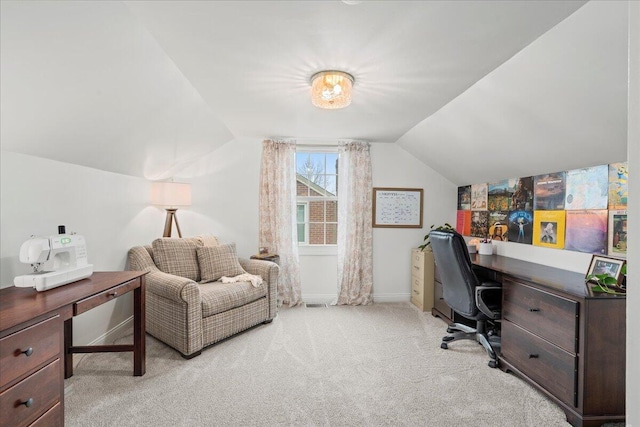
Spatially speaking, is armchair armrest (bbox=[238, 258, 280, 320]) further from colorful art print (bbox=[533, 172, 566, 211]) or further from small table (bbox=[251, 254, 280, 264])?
colorful art print (bbox=[533, 172, 566, 211])

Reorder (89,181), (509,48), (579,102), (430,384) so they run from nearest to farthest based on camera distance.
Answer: (509,48) → (579,102) → (430,384) → (89,181)

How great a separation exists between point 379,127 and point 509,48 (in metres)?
1.79

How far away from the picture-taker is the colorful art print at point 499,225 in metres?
3.46

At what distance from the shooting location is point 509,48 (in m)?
1.84

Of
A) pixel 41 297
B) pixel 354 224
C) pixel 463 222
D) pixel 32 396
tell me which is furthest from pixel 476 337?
pixel 41 297

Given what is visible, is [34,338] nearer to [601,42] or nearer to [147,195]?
[147,195]

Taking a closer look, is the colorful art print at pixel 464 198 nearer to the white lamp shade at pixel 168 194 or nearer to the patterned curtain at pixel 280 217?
the patterned curtain at pixel 280 217

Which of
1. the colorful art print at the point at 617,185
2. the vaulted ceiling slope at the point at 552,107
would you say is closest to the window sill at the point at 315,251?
the vaulted ceiling slope at the point at 552,107

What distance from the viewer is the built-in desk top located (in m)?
1.97

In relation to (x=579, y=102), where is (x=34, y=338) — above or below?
below

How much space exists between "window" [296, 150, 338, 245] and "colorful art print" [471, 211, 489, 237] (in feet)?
5.60

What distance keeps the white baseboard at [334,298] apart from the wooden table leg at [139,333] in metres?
2.17

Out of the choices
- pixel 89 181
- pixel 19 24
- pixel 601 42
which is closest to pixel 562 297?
pixel 601 42

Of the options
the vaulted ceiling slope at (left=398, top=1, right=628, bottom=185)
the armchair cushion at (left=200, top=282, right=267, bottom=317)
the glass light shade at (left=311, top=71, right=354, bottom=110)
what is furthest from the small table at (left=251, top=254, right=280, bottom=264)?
the vaulted ceiling slope at (left=398, top=1, right=628, bottom=185)
